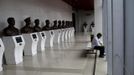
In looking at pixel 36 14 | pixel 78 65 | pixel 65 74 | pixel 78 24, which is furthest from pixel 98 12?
pixel 78 24

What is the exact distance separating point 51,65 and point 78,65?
84 cm

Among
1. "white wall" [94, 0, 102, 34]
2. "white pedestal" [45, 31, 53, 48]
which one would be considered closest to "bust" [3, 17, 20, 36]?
"white pedestal" [45, 31, 53, 48]

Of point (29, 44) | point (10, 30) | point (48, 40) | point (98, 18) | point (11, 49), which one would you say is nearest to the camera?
point (11, 49)

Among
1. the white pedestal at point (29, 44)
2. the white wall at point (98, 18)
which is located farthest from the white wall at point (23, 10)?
the white wall at point (98, 18)

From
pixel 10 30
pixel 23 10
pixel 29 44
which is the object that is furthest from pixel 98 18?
pixel 10 30

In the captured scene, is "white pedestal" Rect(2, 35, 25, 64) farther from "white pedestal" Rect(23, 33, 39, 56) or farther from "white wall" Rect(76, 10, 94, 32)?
"white wall" Rect(76, 10, 94, 32)

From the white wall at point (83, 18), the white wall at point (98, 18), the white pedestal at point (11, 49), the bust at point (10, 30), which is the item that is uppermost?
the white wall at point (83, 18)

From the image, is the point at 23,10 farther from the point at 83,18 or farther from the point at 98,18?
the point at 83,18

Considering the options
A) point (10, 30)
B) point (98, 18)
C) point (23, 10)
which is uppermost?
point (23, 10)

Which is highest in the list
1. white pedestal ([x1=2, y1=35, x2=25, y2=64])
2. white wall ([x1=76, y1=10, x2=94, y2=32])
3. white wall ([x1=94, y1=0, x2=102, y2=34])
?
Result: white wall ([x1=76, y1=10, x2=94, y2=32])

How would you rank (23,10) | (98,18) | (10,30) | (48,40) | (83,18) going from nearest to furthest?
1. (10,30)
2. (23,10)
3. (48,40)
4. (98,18)
5. (83,18)

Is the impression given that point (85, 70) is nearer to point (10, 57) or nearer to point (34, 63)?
point (34, 63)

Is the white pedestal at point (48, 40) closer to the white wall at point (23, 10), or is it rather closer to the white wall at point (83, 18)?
the white wall at point (23, 10)

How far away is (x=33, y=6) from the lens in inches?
404
